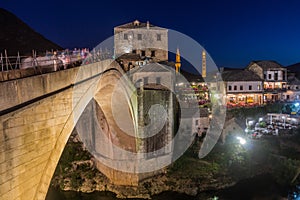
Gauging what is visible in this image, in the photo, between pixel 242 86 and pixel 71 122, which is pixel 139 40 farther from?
pixel 71 122

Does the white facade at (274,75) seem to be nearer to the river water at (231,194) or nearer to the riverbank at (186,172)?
the riverbank at (186,172)

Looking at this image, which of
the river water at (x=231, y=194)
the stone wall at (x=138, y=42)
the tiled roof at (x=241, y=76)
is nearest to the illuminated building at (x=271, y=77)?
the tiled roof at (x=241, y=76)

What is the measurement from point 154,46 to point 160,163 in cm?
1984

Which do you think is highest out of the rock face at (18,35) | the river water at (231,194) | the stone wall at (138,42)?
the rock face at (18,35)

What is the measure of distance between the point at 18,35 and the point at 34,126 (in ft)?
189

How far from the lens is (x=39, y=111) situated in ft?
24.1

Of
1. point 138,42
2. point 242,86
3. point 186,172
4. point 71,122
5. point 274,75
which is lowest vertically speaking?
point 186,172

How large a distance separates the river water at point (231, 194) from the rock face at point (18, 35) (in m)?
37.5

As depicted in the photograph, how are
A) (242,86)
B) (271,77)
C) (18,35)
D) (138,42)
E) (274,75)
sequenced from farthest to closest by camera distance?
(18,35) < (274,75) < (271,77) < (242,86) < (138,42)

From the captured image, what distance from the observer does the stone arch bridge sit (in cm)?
628

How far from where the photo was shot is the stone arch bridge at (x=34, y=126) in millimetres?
6277

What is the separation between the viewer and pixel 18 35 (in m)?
57.0

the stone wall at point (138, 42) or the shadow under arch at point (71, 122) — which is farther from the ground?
the stone wall at point (138, 42)

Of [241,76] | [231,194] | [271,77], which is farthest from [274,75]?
[231,194]
